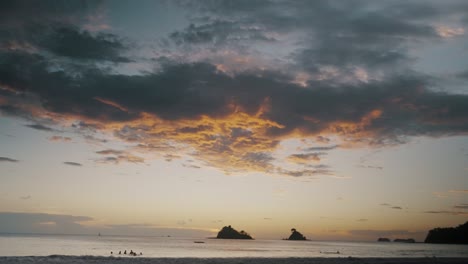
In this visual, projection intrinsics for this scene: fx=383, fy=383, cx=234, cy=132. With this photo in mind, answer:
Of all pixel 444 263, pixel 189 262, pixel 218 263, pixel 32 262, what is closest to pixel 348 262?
pixel 444 263

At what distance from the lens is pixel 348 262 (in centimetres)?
6372

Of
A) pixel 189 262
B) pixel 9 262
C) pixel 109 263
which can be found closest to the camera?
pixel 9 262

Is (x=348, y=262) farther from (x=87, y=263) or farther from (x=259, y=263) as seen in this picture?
(x=87, y=263)

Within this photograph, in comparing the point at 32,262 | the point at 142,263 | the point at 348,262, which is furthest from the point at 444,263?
the point at 32,262

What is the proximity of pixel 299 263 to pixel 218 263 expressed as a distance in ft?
41.6

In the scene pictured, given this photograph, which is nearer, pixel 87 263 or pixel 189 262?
pixel 87 263

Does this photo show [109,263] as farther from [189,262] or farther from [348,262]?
[348,262]

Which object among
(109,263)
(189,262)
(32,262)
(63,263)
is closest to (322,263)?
(189,262)

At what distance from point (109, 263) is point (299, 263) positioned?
92.6 feet

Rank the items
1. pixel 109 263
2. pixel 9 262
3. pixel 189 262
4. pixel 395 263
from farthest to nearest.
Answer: pixel 395 263
pixel 189 262
pixel 109 263
pixel 9 262

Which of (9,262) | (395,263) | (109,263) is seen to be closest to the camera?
(9,262)

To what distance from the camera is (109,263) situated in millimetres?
53906

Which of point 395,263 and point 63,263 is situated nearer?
point 63,263

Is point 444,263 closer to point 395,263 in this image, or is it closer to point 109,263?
point 395,263
